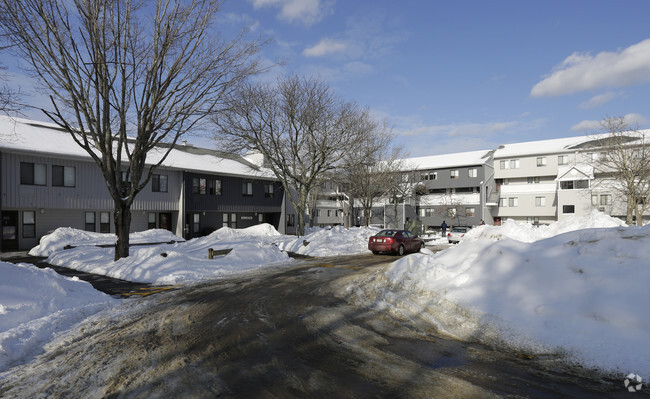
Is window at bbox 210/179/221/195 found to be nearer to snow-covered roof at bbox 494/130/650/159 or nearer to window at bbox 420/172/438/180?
window at bbox 420/172/438/180

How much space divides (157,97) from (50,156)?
48.1 feet

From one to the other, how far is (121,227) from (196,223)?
18.6 metres

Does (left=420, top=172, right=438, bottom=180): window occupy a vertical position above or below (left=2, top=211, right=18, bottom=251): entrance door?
above

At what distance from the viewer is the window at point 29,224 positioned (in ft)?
79.2

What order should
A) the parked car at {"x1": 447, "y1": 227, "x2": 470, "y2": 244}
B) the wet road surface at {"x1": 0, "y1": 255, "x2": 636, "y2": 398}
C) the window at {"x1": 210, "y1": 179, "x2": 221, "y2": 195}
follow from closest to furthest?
the wet road surface at {"x1": 0, "y1": 255, "x2": 636, "y2": 398}
the parked car at {"x1": 447, "y1": 227, "x2": 470, "y2": 244}
the window at {"x1": 210, "y1": 179, "x2": 221, "y2": 195}

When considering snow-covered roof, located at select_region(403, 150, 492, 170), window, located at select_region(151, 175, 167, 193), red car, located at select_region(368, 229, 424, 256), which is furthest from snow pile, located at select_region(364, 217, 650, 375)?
snow-covered roof, located at select_region(403, 150, 492, 170)

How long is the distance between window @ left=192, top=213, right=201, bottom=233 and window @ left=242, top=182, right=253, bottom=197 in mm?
5288

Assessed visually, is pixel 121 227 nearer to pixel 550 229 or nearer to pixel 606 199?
pixel 550 229

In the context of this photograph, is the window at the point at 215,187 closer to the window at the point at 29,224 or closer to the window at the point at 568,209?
the window at the point at 29,224

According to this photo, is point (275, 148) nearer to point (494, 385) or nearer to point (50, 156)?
point (50, 156)

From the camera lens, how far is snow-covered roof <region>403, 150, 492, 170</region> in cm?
5331

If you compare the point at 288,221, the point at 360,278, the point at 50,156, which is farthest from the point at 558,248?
the point at 288,221

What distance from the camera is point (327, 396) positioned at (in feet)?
14.6

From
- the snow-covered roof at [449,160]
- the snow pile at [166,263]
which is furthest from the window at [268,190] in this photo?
the snow-covered roof at [449,160]
